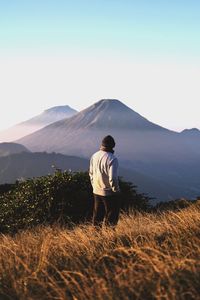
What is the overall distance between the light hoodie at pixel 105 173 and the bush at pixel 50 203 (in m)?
3.79

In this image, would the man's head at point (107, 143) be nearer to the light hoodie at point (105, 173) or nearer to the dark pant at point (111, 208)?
the light hoodie at point (105, 173)

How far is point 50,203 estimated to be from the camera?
1447 centimetres

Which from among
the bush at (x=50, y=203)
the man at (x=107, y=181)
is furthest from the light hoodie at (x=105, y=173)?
the bush at (x=50, y=203)

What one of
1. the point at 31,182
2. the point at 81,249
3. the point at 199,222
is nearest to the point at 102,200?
the point at 199,222

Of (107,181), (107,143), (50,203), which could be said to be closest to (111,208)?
(107,181)

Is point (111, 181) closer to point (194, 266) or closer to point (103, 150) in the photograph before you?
point (103, 150)

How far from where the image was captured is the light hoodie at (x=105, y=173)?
9.87 metres

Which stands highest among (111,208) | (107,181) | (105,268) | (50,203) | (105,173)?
(105,173)

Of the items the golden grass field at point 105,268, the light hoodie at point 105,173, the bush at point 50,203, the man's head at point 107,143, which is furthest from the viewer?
the bush at point 50,203

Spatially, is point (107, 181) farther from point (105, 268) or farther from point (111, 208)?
point (105, 268)

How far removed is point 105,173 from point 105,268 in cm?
491

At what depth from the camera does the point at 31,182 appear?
16422 millimetres

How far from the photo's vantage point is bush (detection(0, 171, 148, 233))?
14.3 m

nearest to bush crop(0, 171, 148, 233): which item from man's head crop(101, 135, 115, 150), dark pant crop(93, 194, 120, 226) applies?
dark pant crop(93, 194, 120, 226)
